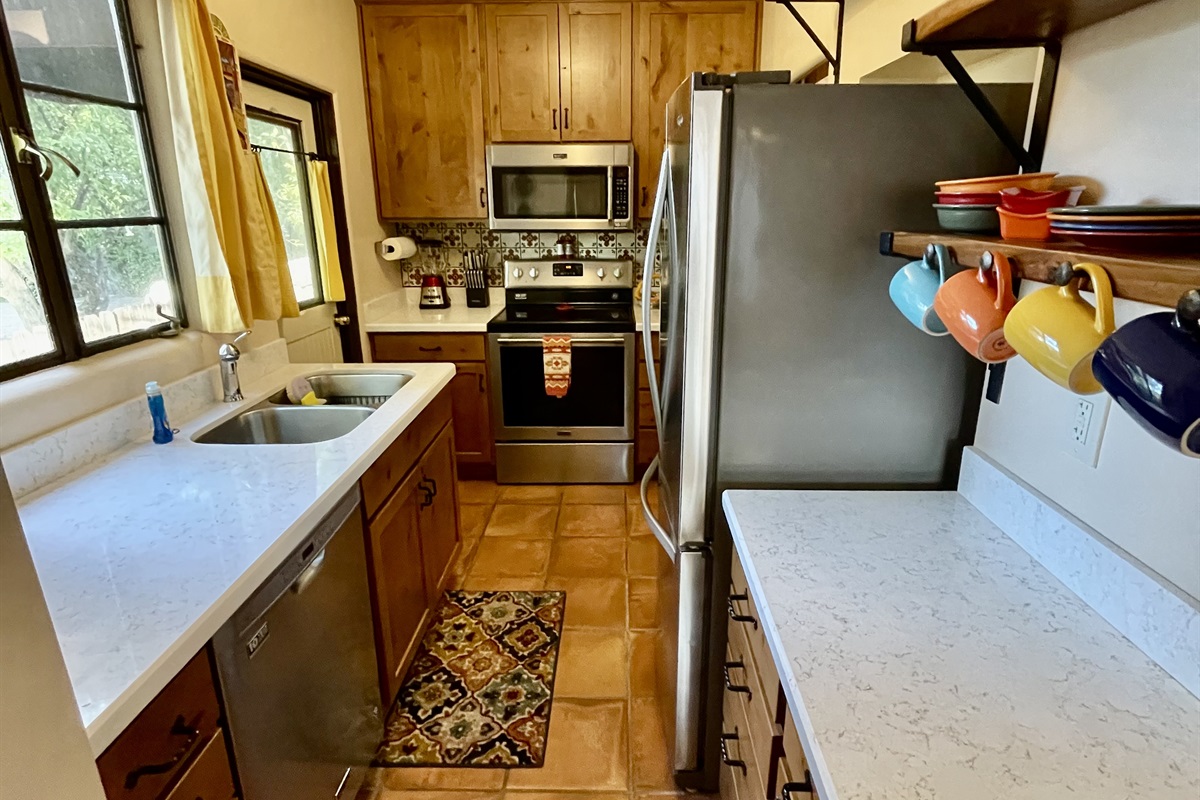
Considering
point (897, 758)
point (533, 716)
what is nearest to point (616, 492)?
point (533, 716)

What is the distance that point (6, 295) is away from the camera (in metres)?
1.46

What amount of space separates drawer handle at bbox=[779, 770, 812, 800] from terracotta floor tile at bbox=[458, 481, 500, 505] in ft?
8.42

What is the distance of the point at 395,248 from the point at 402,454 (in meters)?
1.97

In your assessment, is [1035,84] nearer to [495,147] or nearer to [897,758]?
[897,758]

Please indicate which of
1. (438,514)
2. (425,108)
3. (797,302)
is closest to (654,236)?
(797,302)

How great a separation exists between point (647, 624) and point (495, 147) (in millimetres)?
2381

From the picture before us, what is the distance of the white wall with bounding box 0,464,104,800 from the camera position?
45cm

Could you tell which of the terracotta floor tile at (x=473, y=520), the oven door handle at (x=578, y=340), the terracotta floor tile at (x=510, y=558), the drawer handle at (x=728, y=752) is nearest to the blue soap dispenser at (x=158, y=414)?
the terracotta floor tile at (x=510, y=558)

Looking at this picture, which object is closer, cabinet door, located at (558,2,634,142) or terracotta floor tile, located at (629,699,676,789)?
terracotta floor tile, located at (629,699,676,789)

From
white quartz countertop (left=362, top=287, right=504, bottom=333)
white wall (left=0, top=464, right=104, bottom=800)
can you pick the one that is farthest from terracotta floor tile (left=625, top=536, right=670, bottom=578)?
white wall (left=0, top=464, right=104, bottom=800)

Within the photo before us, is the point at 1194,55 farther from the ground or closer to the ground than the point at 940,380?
farther from the ground

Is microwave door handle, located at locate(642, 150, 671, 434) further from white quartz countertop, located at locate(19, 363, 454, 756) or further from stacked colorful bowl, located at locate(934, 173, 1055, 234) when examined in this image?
white quartz countertop, located at locate(19, 363, 454, 756)

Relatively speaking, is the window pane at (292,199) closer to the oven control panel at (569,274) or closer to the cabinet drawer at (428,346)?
the cabinet drawer at (428,346)

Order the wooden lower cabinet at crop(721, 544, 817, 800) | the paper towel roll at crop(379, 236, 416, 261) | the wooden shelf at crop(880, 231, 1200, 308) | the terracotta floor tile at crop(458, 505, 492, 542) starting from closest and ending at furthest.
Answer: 1. the wooden shelf at crop(880, 231, 1200, 308)
2. the wooden lower cabinet at crop(721, 544, 817, 800)
3. the terracotta floor tile at crop(458, 505, 492, 542)
4. the paper towel roll at crop(379, 236, 416, 261)
